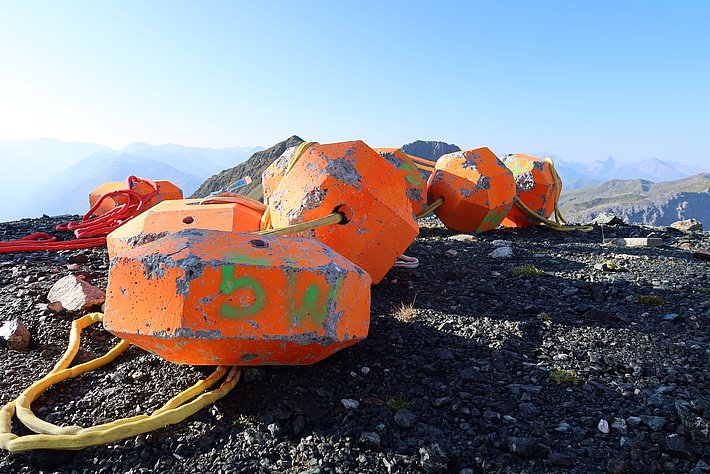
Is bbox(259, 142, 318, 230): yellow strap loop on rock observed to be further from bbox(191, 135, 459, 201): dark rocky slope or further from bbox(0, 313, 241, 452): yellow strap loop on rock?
bbox(191, 135, 459, 201): dark rocky slope

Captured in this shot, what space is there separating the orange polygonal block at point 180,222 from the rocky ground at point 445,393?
808 millimetres

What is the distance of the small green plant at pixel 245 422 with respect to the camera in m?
2.59

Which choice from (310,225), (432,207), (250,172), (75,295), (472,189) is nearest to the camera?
(310,225)

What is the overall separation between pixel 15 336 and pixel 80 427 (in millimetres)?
1486

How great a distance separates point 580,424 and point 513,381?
0.50m

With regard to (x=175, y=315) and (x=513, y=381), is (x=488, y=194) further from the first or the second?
(x=175, y=315)

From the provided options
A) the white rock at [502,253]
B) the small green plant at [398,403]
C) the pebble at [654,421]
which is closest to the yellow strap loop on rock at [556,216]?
the white rock at [502,253]

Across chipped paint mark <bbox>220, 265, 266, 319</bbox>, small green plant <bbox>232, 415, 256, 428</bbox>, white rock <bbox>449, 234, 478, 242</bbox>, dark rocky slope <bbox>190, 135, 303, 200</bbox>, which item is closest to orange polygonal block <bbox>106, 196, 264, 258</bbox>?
chipped paint mark <bbox>220, 265, 266, 319</bbox>

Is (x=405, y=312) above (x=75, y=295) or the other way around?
the other way around

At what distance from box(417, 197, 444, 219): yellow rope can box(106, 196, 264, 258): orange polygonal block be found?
300 cm

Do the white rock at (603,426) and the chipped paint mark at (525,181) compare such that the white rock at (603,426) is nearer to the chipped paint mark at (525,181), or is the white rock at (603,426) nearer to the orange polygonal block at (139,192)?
the orange polygonal block at (139,192)

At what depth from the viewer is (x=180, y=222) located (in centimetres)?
454

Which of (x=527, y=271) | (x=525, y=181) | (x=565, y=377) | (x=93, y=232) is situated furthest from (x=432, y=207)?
(x=93, y=232)

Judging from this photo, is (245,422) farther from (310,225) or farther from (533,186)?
(533,186)
